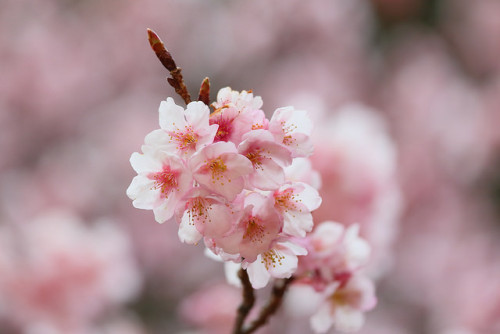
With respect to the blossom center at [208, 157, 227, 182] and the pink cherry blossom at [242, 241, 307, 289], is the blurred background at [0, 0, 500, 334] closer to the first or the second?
the pink cherry blossom at [242, 241, 307, 289]

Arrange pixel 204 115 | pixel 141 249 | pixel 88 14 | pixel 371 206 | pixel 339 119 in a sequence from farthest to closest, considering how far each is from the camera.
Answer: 1. pixel 88 14
2. pixel 141 249
3. pixel 339 119
4. pixel 371 206
5. pixel 204 115

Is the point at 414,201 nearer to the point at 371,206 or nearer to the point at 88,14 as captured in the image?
the point at 371,206

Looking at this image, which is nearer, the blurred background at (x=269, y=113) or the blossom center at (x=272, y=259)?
the blossom center at (x=272, y=259)

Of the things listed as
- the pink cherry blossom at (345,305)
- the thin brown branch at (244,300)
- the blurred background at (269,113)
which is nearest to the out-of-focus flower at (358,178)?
the blurred background at (269,113)

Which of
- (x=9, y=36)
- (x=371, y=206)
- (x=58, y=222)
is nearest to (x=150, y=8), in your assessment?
(x=9, y=36)

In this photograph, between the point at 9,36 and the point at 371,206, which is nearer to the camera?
the point at 371,206

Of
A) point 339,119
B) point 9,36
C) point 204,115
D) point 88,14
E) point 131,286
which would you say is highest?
point 88,14

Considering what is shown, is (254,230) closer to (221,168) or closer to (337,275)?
(221,168)

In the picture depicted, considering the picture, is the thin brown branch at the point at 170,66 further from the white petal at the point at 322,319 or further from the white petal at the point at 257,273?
the white petal at the point at 322,319
